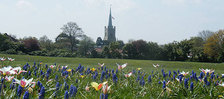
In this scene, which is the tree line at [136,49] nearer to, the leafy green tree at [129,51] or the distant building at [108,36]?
the leafy green tree at [129,51]

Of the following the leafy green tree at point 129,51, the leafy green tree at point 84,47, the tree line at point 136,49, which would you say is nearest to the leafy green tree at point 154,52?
the tree line at point 136,49

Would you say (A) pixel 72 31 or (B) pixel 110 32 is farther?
(B) pixel 110 32

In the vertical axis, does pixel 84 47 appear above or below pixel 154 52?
above

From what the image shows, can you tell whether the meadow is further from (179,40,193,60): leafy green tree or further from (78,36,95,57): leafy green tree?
(179,40,193,60): leafy green tree

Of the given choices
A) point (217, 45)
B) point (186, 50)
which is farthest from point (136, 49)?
point (217, 45)

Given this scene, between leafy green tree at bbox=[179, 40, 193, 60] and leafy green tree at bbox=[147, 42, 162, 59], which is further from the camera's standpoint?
leafy green tree at bbox=[147, 42, 162, 59]

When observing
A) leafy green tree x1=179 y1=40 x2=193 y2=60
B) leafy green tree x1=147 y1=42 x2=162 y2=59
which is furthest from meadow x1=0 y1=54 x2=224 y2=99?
leafy green tree x1=179 y1=40 x2=193 y2=60

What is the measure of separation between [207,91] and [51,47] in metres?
45.9

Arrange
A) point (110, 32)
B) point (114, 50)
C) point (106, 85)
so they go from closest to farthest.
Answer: point (106, 85)
point (114, 50)
point (110, 32)

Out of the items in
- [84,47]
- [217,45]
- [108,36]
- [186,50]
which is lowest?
[186,50]

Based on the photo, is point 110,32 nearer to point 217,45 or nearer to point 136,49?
point 136,49

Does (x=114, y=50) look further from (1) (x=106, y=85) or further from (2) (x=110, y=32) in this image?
(2) (x=110, y=32)

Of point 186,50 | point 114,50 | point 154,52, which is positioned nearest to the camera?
point 114,50

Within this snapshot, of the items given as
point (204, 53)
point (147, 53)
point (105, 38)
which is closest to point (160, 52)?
point (147, 53)
